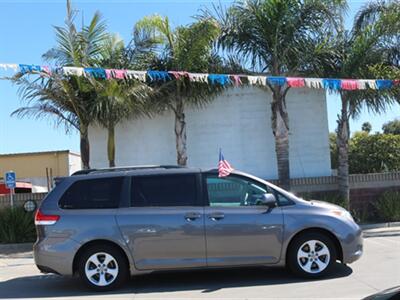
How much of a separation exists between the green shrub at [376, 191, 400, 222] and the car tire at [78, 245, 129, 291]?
10.2m

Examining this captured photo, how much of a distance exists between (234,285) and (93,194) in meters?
2.41

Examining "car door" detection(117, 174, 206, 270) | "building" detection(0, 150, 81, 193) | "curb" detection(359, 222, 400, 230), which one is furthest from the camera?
"building" detection(0, 150, 81, 193)

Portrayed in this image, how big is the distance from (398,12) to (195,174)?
411 inches

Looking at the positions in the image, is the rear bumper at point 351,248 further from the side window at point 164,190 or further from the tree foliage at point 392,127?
the tree foliage at point 392,127

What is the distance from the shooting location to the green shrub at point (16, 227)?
14.5 meters

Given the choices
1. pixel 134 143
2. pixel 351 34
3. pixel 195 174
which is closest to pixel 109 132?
pixel 134 143

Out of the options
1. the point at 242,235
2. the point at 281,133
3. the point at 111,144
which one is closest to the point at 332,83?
the point at 281,133

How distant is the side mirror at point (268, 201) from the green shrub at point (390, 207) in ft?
29.6

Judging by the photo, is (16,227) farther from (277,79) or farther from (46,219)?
(277,79)

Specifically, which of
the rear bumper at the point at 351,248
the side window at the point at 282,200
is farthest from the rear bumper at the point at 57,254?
the rear bumper at the point at 351,248

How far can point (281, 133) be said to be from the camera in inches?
637

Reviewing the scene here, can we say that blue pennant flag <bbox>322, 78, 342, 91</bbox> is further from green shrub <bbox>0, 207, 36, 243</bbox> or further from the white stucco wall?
green shrub <bbox>0, 207, 36, 243</bbox>

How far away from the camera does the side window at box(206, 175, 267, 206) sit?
7.98 metres

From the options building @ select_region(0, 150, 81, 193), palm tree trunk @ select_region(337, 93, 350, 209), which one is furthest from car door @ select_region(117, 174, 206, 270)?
building @ select_region(0, 150, 81, 193)
